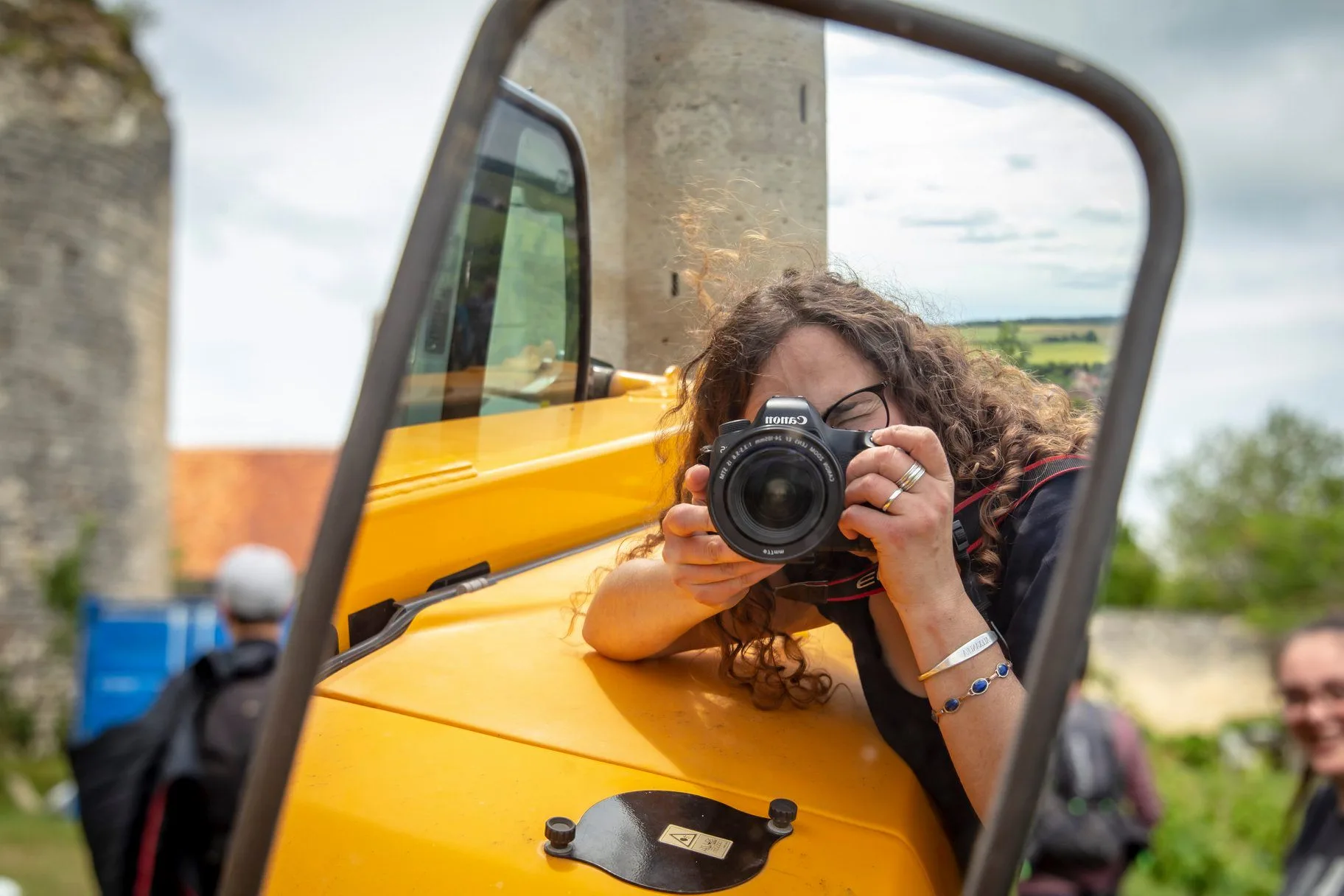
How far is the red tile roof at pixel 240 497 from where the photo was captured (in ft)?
71.4

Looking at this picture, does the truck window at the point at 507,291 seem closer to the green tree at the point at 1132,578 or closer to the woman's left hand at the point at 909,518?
the woman's left hand at the point at 909,518

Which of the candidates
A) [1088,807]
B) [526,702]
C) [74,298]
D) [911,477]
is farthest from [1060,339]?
[74,298]

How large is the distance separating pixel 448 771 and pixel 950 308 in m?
0.65


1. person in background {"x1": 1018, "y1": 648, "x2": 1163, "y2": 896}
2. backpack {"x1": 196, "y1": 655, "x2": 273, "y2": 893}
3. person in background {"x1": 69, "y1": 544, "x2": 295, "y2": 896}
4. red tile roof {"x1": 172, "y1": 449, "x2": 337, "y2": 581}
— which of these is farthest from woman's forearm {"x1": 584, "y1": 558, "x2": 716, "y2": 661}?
red tile roof {"x1": 172, "y1": 449, "x2": 337, "y2": 581}

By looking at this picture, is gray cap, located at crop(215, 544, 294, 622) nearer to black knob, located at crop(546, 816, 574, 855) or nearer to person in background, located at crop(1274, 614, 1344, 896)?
black knob, located at crop(546, 816, 574, 855)

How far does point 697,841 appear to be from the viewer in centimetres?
90

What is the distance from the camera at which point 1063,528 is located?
0.88m

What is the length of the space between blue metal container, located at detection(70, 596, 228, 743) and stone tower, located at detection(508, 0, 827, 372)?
9711 mm

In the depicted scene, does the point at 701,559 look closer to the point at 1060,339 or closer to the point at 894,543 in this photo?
the point at 894,543

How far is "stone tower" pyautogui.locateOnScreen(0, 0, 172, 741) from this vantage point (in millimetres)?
12516

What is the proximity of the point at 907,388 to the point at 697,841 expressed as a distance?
1.56 feet

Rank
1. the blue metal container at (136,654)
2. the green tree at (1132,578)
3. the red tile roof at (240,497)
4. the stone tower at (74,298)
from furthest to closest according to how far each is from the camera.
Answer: the red tile roof at (240,497) → the stone tower at (74,298) → the blue metal container at (136,654) → the green tree at (1132,578)

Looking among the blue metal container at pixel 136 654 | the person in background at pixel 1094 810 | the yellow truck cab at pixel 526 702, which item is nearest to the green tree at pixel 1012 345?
the yellow truck cab at pixel 526 702

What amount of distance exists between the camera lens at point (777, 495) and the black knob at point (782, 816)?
24 centimetres
